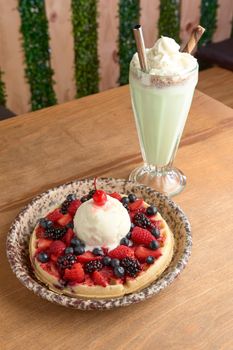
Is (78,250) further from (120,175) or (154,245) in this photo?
(120,175)

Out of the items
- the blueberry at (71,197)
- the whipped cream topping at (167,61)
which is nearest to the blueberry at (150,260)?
the blueberry at (71,197)

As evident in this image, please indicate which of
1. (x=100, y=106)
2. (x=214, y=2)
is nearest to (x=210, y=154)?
(x=100, y=106)

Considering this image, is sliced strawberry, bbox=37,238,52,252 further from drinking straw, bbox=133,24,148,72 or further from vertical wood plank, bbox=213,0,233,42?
vertical wood plank, bbox=213,0,233,42

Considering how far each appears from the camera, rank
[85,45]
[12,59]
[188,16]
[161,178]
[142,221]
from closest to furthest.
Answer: [142,221] → [161,178] → [12,59] → [85,45] → [188,16]

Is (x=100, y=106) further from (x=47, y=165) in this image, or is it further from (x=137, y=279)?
(x=137, y=279)

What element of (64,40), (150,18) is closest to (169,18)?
(150,18)

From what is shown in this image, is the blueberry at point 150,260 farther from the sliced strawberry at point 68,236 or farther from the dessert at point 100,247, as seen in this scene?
the sliced strawberry at point 68,236
